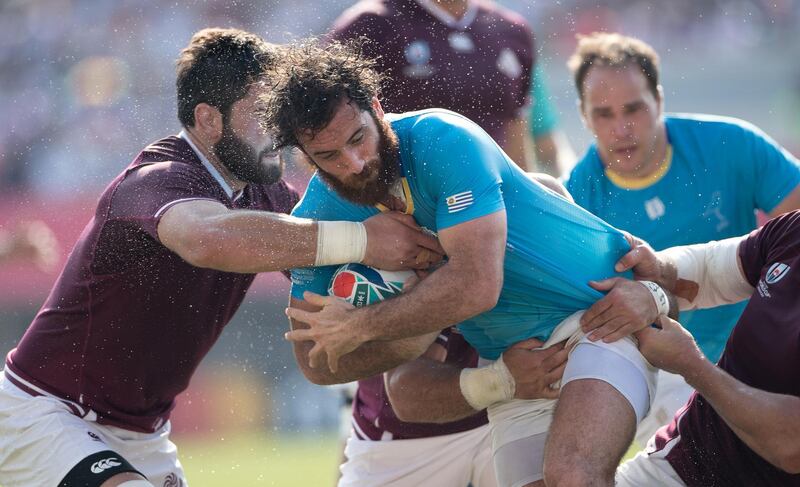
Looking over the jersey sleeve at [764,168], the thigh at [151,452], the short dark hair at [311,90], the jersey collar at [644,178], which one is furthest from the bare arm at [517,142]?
the thigh at [151,452]

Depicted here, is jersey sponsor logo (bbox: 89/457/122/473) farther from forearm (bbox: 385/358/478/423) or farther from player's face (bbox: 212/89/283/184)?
player's face (bbox: 212/89/283/184)

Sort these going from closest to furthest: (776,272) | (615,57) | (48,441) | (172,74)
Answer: (776,272) → (48,441) → (615,57) → (172,74)

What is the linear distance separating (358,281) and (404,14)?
217 centimetres

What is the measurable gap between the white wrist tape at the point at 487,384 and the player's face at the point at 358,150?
32.2 inches

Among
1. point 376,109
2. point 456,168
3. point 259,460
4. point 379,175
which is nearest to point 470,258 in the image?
point 456,168

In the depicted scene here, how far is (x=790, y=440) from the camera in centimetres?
376

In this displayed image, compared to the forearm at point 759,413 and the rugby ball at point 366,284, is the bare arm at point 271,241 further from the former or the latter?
the forearm at point 759,413

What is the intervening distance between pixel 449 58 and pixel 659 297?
Result: 2155 mm

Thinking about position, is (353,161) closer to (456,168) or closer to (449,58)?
(456,168)

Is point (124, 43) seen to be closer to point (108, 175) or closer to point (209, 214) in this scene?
point (108, 175)

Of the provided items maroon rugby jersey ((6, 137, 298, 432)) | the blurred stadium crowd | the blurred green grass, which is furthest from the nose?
the blurred stadium crowd

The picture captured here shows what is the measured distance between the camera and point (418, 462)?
5535mm

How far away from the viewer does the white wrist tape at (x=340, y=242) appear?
4.18m

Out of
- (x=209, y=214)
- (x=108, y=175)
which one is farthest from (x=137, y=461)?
(x=108, y=175)
